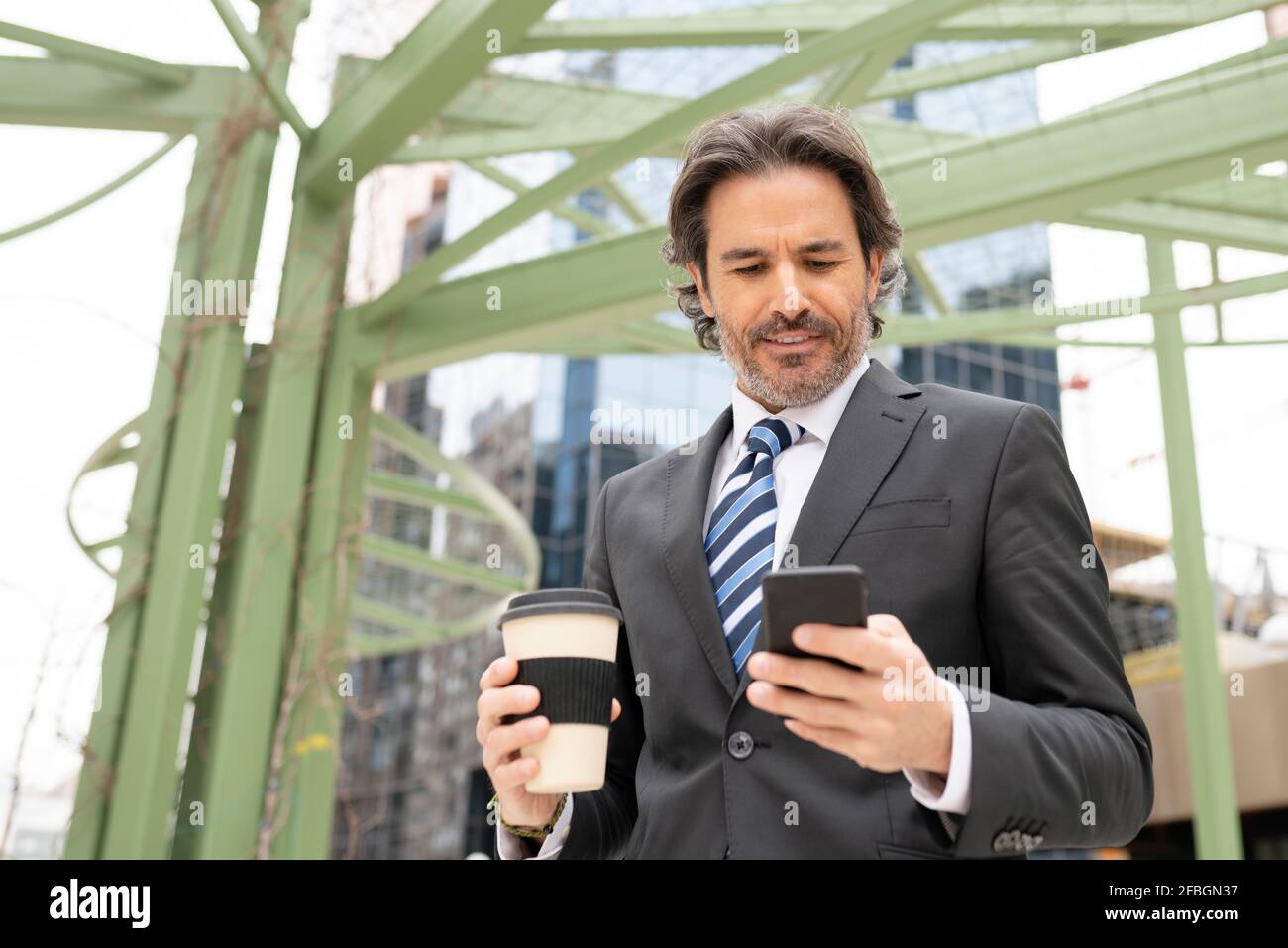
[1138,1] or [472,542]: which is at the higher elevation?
[472,542]

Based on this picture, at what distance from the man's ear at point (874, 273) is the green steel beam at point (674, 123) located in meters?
2.18

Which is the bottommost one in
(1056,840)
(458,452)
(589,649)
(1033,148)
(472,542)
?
(1056,840)

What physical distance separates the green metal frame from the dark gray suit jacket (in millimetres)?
2728

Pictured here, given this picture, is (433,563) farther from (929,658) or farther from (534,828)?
(929,658)

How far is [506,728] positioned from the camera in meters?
1.22

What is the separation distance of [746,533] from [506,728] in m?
0.43

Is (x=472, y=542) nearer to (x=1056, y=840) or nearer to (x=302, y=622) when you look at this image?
(x=302, y=622)

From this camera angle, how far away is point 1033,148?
4148 millimetres

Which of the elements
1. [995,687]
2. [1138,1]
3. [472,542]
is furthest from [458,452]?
[995,687]

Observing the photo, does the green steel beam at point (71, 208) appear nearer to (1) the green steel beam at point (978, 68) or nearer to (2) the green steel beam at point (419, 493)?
(2) the green steel beam at point (419, 493)

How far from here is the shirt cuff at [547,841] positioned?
144 cm

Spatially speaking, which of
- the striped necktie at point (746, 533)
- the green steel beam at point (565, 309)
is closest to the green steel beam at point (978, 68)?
the green steel beam at point (565, 309)
